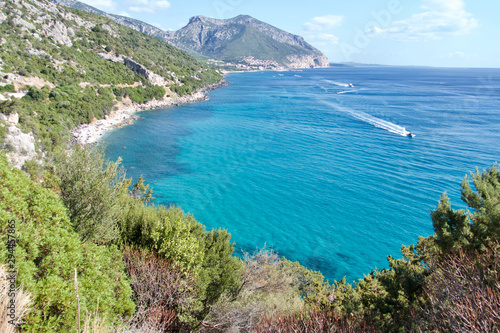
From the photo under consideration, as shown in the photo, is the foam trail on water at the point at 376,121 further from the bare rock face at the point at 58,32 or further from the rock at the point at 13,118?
the bare rock face at the point at 58,32

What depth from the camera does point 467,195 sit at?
33.2ft

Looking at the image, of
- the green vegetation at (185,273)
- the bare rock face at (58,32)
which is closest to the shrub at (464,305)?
the green vegetation at (185,273)

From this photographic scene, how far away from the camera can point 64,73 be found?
55.9m

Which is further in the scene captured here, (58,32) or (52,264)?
(58,32)

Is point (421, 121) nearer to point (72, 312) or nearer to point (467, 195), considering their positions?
point (467, 195)

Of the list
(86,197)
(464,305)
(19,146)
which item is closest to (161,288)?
(86,197)

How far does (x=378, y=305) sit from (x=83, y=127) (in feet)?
165

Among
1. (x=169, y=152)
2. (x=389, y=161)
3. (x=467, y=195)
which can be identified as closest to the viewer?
(x=467, y=195)

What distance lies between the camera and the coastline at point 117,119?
140 feet

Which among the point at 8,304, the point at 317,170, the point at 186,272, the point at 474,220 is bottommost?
the point at 317,170

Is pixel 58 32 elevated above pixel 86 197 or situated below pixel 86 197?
above

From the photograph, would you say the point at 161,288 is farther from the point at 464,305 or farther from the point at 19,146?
the point at 19,146

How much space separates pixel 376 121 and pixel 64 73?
65.5m

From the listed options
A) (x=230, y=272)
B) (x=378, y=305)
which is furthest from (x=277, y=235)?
(x=378, y=305)
